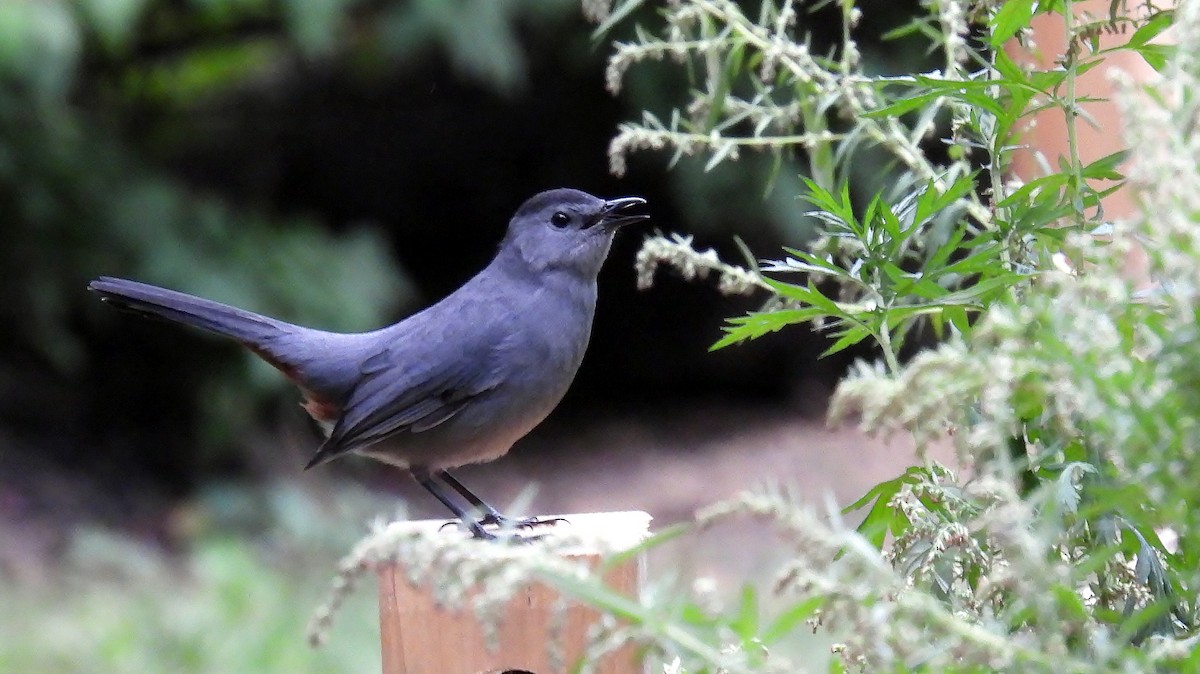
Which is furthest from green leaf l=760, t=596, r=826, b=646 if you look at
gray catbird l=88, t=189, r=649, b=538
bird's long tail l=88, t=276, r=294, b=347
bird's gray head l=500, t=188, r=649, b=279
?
bird's long tail l=88, t=276, r=294, b=347

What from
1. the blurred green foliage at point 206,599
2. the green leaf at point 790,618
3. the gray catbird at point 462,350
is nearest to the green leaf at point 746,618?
the green leaf at point 790,618

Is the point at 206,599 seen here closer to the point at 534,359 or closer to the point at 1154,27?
the point at 534,359

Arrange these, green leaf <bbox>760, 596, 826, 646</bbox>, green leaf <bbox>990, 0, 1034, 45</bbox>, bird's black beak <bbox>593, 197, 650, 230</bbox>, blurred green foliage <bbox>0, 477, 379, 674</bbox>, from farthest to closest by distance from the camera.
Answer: blurred green foliage <bbox>0, 477, 379, 674</bbox>, bird's black beak <bbox>593, 197, 650, 230</bbox>, green leaf <bbox>990, 0, 1034, 45</bbox>, green leaf <bbox>760, 596, 826, 646</bbox>

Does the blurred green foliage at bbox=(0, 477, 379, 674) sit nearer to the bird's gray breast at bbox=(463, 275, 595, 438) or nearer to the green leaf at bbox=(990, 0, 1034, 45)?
the bird's gray breast at bbox=(463, 275, 595, 438)

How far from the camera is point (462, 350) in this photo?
290 cm

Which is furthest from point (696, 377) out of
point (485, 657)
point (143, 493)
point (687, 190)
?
point (485, 657)

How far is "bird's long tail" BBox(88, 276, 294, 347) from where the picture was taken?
2.86 meters

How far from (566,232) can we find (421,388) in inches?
18.5

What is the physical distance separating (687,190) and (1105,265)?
573 cm

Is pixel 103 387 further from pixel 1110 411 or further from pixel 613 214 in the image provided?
pixel 1110 411

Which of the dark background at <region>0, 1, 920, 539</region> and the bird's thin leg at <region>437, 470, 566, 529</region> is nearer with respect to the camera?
the bird's thin leg at <region>437, 470, 566, 529</region>

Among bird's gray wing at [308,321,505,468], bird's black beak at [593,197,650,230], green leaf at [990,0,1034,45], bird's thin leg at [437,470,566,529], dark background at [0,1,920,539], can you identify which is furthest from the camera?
dark background at [0,1,920,539]

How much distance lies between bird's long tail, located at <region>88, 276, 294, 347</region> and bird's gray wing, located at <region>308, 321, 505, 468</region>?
316mm

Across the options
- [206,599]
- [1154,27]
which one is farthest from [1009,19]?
[206,599]
